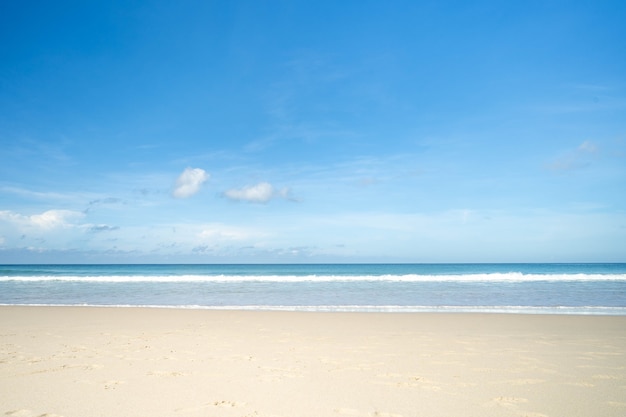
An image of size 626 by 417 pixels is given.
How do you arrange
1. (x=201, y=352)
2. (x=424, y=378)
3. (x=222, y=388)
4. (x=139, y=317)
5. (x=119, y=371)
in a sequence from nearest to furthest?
(x=222, y=388), (x=424, y=378), (x=119, y=371), (x=201, y=352), (x=139, y=317)

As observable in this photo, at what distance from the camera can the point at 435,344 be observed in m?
8.08

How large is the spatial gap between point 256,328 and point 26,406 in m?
6.10

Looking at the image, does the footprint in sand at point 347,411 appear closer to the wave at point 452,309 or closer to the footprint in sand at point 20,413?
the footprint in sand at point 20,413

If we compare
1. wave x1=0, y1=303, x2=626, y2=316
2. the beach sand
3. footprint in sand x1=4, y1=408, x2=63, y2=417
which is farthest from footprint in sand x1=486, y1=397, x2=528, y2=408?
wave x1=0, y1=303, x2=626, y2=316

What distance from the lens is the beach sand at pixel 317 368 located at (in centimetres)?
462

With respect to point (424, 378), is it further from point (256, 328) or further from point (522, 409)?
point (256, 328)

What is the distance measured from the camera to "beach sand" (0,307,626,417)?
4.62 meters

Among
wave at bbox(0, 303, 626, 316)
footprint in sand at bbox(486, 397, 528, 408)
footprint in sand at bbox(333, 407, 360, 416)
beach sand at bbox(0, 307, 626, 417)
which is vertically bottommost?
wave at bbox(0, 303, 626, 316)

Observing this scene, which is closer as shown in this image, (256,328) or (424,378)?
(424,378)

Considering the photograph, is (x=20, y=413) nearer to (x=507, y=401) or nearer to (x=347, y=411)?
(x=347, y=411)

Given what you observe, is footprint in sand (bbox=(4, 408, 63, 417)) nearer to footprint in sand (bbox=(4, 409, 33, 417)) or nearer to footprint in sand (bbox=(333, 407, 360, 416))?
footprint in sand (bbox=(4, 409, 33, 417))

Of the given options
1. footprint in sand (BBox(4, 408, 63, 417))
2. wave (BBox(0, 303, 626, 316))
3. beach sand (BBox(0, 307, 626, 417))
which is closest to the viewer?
footprint in sand (BBox(4, 408, 63, 417))

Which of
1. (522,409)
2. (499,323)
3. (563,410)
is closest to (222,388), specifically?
(522,409)

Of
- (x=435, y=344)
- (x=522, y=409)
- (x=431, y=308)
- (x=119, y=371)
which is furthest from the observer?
(x=431, y=308)
